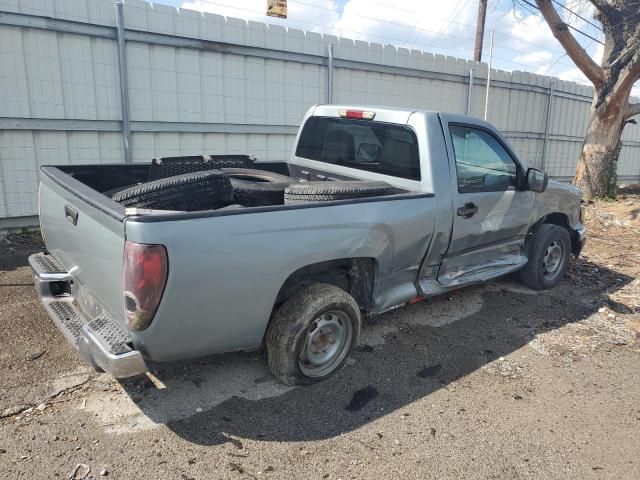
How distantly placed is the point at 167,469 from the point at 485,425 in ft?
6.25

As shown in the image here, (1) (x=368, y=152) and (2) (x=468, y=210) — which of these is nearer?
(2) (x=468, y=210)

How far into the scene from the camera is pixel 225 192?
3.59 m

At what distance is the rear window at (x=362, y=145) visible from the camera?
4.22m

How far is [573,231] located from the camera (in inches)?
232

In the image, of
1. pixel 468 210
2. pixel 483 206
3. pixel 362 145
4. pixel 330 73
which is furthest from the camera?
pixel 330 73

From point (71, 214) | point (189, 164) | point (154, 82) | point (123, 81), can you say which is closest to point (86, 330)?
point (71, 214)

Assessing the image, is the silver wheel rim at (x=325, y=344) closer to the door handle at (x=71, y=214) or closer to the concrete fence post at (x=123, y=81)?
A: the door handle at (x=71, y=214)

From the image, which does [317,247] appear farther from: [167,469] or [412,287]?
[167,469]

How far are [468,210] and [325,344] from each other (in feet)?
5.57

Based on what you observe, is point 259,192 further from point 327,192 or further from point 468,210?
point 468,210

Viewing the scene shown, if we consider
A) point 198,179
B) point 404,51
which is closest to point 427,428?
point 198,179

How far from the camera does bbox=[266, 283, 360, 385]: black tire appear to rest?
332 centimetres

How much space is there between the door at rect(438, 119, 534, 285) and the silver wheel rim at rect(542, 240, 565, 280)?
0.58 meters

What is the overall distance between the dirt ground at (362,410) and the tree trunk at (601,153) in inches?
297
